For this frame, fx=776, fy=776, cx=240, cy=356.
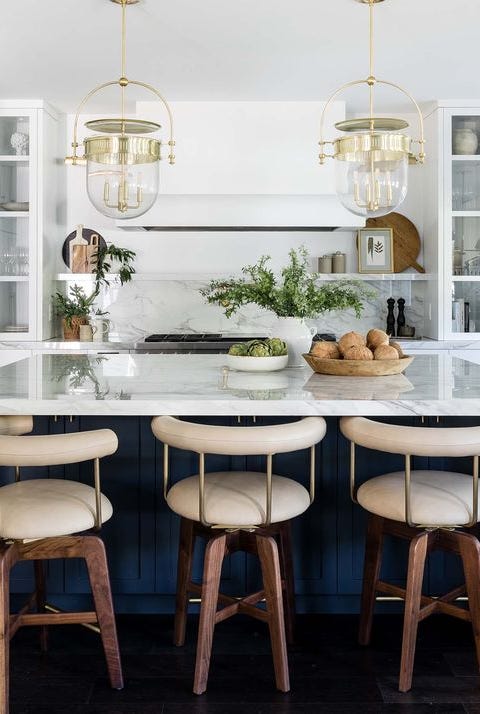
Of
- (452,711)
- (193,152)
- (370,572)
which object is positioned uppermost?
(193,152)

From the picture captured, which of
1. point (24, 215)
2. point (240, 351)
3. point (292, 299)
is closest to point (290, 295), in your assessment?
point (292, 299)

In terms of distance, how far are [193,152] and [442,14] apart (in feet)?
6.33

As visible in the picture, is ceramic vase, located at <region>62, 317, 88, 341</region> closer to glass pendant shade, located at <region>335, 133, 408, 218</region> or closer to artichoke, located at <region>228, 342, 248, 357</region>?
artichoke, located at <region>228, 342, 248, 357</region>

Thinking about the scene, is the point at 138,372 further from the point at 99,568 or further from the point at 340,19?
the point at 340,19

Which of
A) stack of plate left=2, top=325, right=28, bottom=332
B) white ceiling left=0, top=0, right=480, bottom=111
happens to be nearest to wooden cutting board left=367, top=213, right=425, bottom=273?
white ceiling left=0, top=0, right=480, bottom=111

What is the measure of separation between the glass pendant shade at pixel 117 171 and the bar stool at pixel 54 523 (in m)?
0.89

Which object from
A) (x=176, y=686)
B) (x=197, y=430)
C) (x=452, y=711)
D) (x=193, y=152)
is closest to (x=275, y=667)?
(x=176, y=686)

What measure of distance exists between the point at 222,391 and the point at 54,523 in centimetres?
69

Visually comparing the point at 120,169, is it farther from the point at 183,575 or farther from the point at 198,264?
the point at 198,264

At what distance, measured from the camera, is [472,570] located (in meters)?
2.21

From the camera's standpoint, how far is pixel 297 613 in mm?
→ 2807

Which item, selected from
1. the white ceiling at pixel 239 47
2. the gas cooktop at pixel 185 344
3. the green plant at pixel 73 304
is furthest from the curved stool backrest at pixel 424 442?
the green plant at pixel 73 304

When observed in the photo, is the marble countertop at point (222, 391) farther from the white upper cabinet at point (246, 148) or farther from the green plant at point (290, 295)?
the white upper cabinet at point (246, 148)

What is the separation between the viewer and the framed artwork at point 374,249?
5.36 meters
